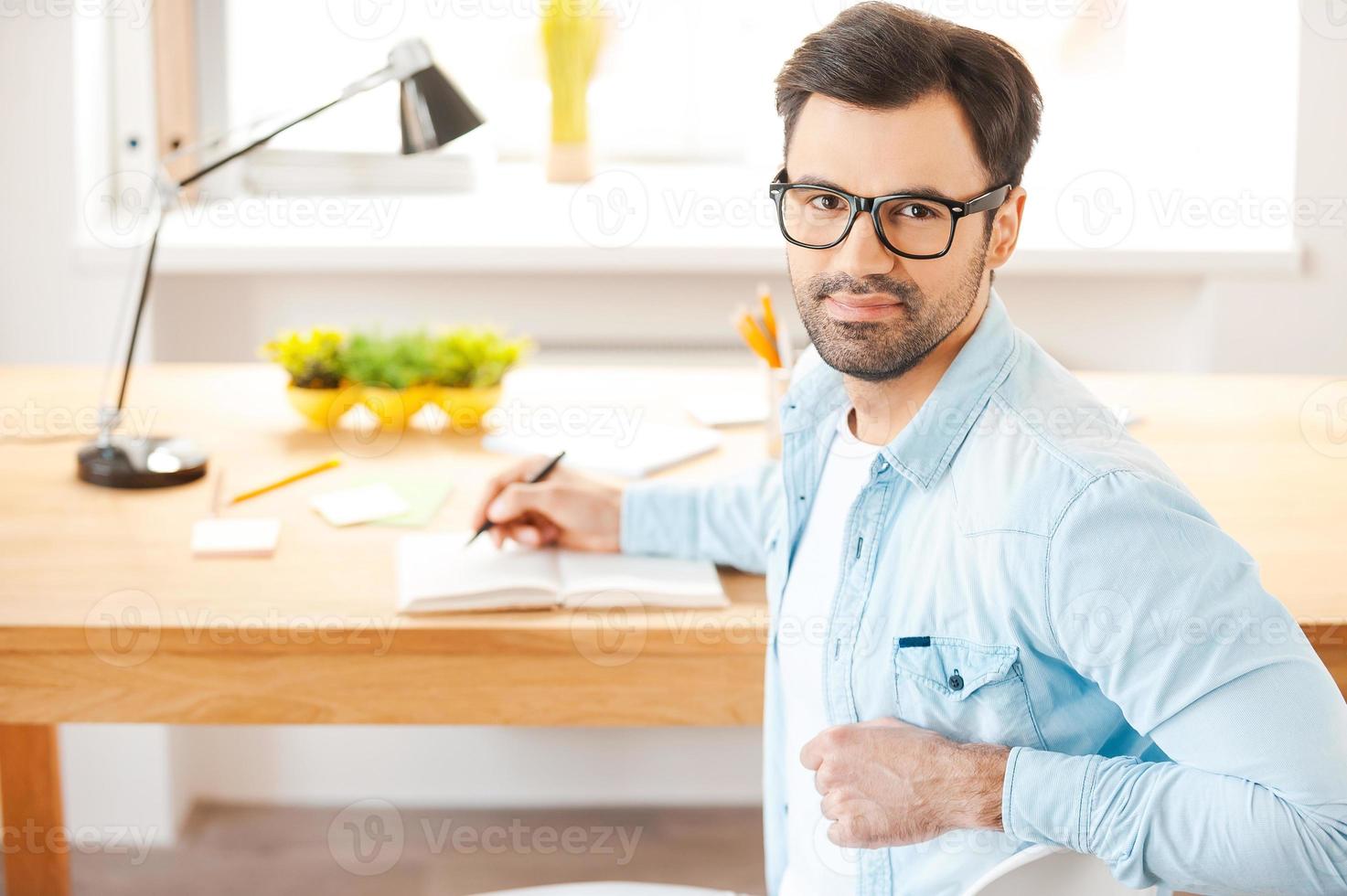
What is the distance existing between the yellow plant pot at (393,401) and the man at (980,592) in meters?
0.87

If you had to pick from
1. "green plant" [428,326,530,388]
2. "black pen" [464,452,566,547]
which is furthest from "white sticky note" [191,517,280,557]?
"green plant" [428,326,530,388]

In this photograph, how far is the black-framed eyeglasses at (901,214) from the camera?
1086mm

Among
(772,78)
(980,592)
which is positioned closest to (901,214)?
(980,592)

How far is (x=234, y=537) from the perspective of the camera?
1.55 meters

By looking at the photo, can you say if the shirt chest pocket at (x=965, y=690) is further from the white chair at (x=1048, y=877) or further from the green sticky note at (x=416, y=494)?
the green sticky note at (x=416, y=494)

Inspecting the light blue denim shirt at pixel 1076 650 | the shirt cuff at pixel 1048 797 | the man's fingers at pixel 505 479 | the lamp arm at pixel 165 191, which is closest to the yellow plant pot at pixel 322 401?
the lamp arm at pixel 165 191

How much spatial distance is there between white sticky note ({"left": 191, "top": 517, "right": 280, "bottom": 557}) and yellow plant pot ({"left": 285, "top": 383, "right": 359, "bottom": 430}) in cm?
37

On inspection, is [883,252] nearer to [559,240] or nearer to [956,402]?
[956,402]

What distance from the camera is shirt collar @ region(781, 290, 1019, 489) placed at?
3.67 ft

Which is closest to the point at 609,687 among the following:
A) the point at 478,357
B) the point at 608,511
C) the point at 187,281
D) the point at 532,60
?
the point at 608,511

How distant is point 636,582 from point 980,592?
18.5 inches

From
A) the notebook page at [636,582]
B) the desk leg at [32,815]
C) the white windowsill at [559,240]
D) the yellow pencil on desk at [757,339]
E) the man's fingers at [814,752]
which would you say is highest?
the white windowsill at [559,240]

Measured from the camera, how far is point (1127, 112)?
122 inches

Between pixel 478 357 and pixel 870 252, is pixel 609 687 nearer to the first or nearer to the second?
pixel 870 252
